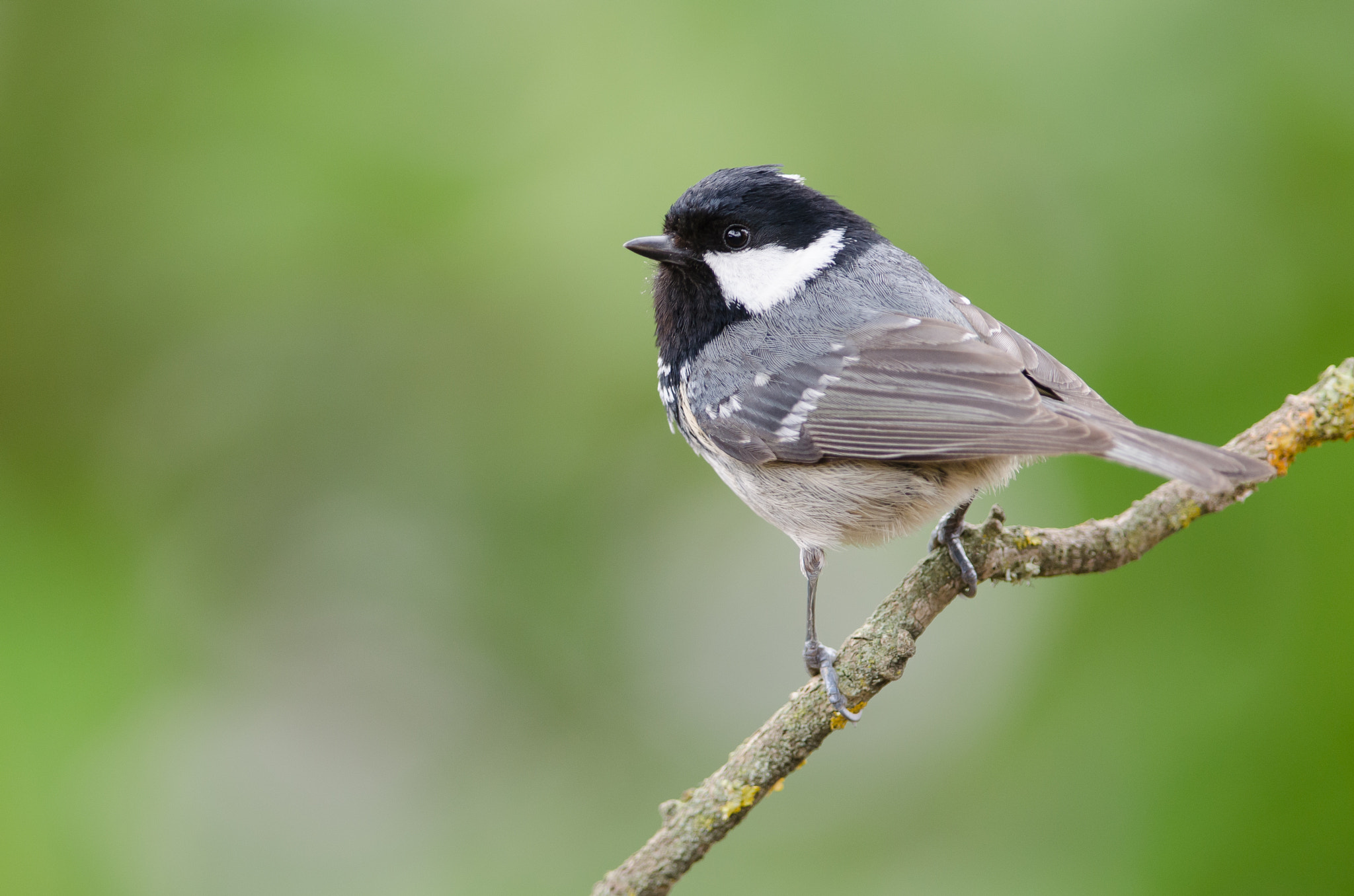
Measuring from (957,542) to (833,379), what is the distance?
0.45 meters

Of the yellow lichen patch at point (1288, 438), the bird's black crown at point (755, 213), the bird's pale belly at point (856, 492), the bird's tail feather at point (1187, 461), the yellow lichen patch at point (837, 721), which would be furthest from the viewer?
the bird's black crown at point (755, 213)

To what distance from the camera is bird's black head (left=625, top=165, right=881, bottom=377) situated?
2.29 meters

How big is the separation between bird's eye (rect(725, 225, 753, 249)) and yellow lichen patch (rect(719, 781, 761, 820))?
1.21 m

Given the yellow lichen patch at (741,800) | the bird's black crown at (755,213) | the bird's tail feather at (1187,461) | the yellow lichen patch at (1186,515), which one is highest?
the bird's black crown at (755,213)

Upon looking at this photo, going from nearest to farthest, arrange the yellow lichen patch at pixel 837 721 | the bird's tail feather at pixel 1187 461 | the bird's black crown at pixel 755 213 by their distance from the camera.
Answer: the bird's tail feather at pixel 1187 461 < the yellow lichen patch at pixel 837 721 < the bird's black crown at pixel 755 213

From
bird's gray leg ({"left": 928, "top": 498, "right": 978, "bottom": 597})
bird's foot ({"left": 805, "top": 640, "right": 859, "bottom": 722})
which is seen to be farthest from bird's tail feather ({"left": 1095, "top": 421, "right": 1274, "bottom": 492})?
bird's foot ({"left": 805, "top": 640, "right": 859, "bottom": 722})

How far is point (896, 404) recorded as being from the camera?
2.06 metres

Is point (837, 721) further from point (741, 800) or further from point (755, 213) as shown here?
point (755, 213)

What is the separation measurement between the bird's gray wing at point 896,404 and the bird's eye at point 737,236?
32 centimetres

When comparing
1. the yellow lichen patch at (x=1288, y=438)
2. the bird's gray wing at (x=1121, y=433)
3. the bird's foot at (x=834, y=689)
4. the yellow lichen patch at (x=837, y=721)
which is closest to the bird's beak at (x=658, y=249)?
the bird's gray wing at (x=1121, y=433)

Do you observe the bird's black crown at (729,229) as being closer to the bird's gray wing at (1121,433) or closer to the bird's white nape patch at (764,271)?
the bird's white nape patch at (764,271)

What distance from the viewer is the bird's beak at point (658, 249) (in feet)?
7.57

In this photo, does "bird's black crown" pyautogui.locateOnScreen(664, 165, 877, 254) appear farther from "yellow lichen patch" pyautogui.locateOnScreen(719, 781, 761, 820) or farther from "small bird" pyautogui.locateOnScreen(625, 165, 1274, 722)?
"yellow lichen patch" pyautogui.locateOnScreen(719, 781, 761, 820)

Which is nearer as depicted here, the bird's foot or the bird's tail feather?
A: the bird's tail feather
